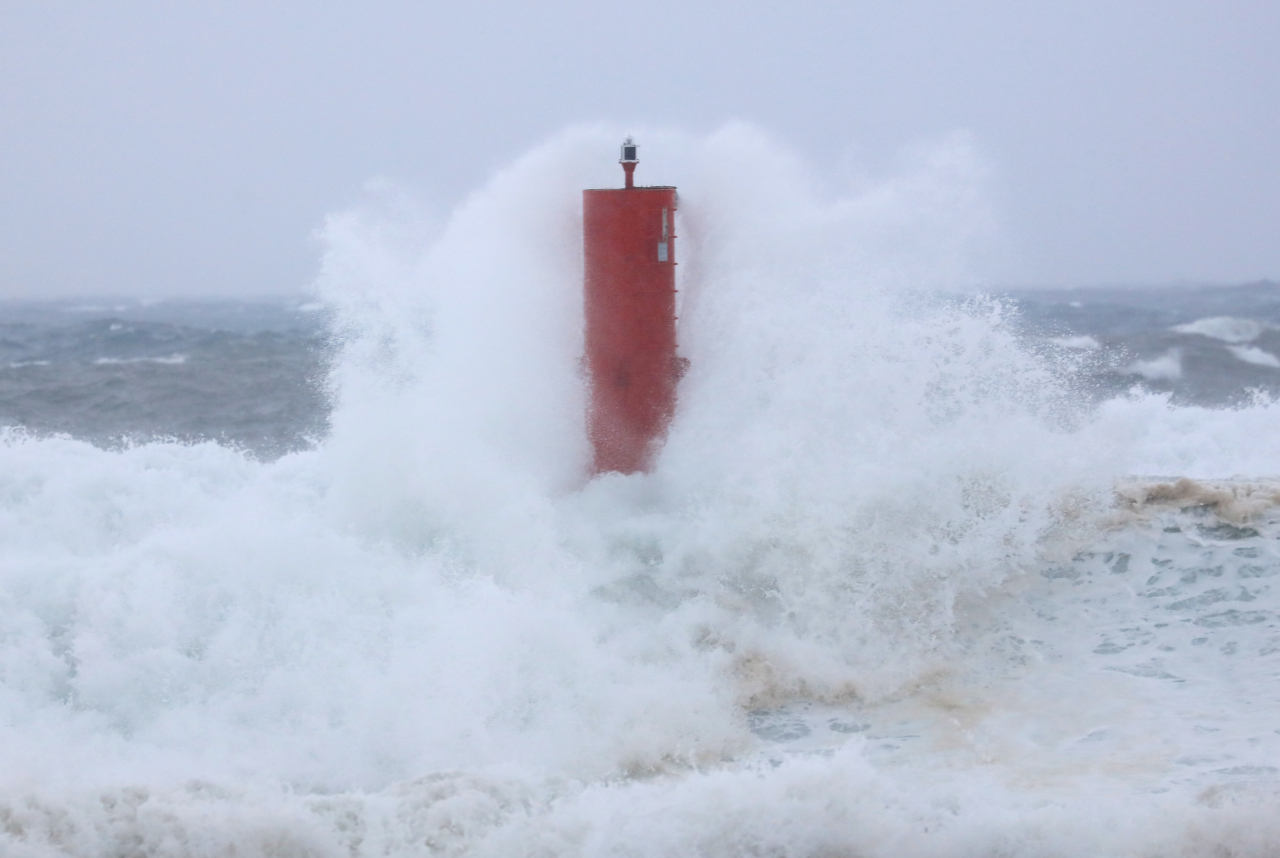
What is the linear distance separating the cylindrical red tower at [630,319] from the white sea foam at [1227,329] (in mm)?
18104

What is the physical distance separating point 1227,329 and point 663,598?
2059 centimetres

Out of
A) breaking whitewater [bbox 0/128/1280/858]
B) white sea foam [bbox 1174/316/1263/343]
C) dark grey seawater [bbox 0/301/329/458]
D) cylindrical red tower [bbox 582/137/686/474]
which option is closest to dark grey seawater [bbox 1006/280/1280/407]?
white sea foam [bbox 1174/316/1263/343]

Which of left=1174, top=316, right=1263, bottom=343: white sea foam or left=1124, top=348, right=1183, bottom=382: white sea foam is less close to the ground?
left=1174, top=316, right=1263, bottom=343: white sea foam

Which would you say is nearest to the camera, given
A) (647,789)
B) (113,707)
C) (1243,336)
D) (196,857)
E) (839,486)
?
(196,857)

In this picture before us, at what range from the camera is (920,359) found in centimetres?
613

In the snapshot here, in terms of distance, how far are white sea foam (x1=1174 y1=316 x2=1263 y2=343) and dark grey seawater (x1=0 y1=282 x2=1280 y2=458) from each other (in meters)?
0.04

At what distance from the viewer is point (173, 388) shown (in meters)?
14.5

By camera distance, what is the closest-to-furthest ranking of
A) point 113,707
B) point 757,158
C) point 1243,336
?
point 113,707, point 757,158, point 1243,336

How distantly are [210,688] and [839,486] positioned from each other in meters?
3.16

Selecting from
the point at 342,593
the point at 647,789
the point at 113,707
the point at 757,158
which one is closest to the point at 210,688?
the point at 113,707

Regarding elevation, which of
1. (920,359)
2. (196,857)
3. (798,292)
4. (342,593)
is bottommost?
(196,857)

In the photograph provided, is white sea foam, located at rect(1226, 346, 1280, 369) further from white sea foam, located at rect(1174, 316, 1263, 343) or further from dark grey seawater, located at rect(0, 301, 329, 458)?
dark grey seawater, located at rect(0, 301, 329, 458)

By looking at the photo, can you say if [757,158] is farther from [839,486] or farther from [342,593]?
[342,593]

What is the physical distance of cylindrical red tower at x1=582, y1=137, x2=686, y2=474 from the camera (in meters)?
5.80
